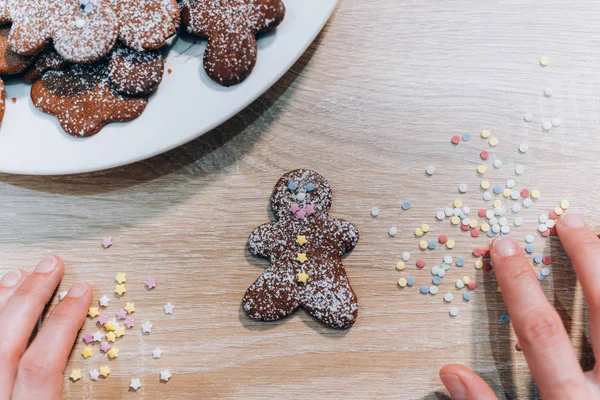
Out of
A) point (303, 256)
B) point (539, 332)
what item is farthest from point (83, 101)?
point (539, 332)

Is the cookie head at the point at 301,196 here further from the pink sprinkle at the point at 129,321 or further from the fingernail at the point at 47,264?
the fingernail at the point at 47,264

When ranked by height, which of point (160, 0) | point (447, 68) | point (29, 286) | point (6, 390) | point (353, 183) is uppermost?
point (160, 0)

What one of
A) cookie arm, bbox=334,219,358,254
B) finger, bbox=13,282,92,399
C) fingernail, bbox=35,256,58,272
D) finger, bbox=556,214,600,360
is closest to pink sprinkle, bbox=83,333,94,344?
finger, bbox=13,282,92,399

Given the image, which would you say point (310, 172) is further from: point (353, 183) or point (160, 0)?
point (160, 0)

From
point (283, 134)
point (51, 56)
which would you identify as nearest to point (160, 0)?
point (51, 56)

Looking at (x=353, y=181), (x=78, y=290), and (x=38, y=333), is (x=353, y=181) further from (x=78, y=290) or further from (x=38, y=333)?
(x=38, y=333)

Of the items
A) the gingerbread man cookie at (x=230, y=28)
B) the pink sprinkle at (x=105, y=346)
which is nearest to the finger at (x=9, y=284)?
the pink sprinkle at (x=105, y=346)

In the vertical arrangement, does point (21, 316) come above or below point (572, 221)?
below
